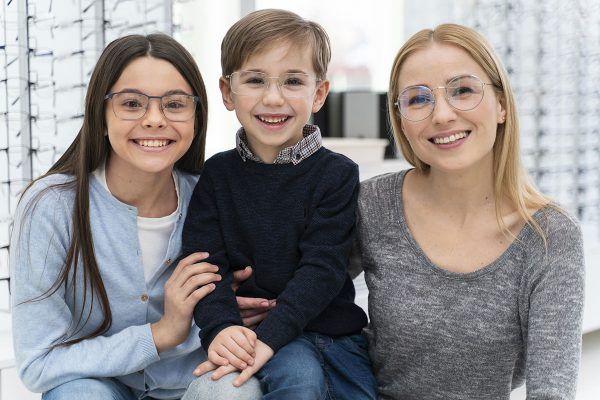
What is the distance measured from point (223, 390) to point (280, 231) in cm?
35

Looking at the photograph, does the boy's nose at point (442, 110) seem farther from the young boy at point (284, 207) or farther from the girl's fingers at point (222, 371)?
the girl's fingers at point (222, 371)

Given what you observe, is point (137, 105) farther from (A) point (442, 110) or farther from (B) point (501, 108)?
(B) point (501, 108)

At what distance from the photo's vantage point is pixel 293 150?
4.94 ft

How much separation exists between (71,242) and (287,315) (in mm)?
459

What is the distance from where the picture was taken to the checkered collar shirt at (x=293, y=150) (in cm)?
151

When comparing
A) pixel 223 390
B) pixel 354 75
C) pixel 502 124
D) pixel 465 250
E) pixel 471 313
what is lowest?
pixel 223 390

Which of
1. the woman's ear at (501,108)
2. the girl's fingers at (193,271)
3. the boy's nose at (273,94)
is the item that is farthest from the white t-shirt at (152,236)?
the woman's ear at (501,108)

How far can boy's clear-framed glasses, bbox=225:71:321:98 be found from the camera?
1.49 m

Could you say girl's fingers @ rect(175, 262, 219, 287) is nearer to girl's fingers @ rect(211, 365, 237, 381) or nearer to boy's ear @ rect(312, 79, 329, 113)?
girl's fingers @ rect(211, 365, 237, 381)

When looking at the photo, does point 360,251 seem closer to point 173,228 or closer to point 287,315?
point 287,315

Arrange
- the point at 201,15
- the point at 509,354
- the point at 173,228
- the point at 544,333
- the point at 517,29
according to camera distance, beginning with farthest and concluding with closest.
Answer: the point at 517,29 → the point at 201,15 → the point at 173,228 → the point at 509,354 → the point at 544,333

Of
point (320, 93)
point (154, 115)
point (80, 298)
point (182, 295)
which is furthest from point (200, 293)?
point (320, 93)

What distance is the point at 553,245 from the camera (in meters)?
1.34

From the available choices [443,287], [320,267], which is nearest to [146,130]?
[320,267]
